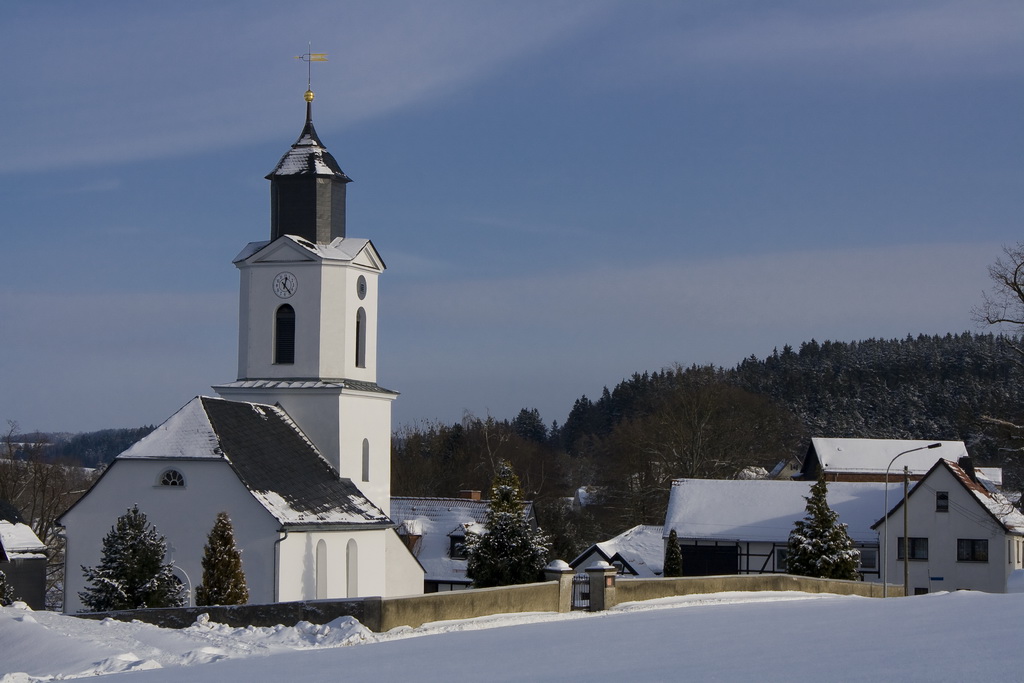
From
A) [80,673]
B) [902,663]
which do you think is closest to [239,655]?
[80,673]

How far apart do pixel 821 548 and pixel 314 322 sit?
16646 millimetres

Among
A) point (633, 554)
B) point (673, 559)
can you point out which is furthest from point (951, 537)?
point (633, 554)

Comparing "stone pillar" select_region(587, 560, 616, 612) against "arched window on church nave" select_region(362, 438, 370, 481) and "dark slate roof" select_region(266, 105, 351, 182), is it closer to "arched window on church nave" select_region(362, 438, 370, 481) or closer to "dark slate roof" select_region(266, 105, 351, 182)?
"arched window on church nave" select_region(362, 438, 370, 481)

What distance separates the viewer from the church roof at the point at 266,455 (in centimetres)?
3078

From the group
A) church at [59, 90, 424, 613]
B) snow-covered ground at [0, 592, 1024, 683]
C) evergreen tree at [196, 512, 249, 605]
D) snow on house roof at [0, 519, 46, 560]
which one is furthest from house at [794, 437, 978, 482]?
snow-covered ground at [0, 592, 1024, 683]

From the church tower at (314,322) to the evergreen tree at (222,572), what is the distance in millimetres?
7244

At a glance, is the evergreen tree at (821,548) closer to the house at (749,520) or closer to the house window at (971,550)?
the house at (749,520)

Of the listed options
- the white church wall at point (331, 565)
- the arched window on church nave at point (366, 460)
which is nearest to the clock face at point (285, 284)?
the arched window on church nave at point (366, 460)

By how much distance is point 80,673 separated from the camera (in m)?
16.1

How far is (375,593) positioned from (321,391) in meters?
5.98

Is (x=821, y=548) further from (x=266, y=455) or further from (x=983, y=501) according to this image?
(x=266, y=455)

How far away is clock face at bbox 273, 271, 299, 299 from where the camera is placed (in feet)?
118

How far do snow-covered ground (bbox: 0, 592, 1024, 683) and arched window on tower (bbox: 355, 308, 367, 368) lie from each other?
15.5 m

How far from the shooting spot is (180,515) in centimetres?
3041
